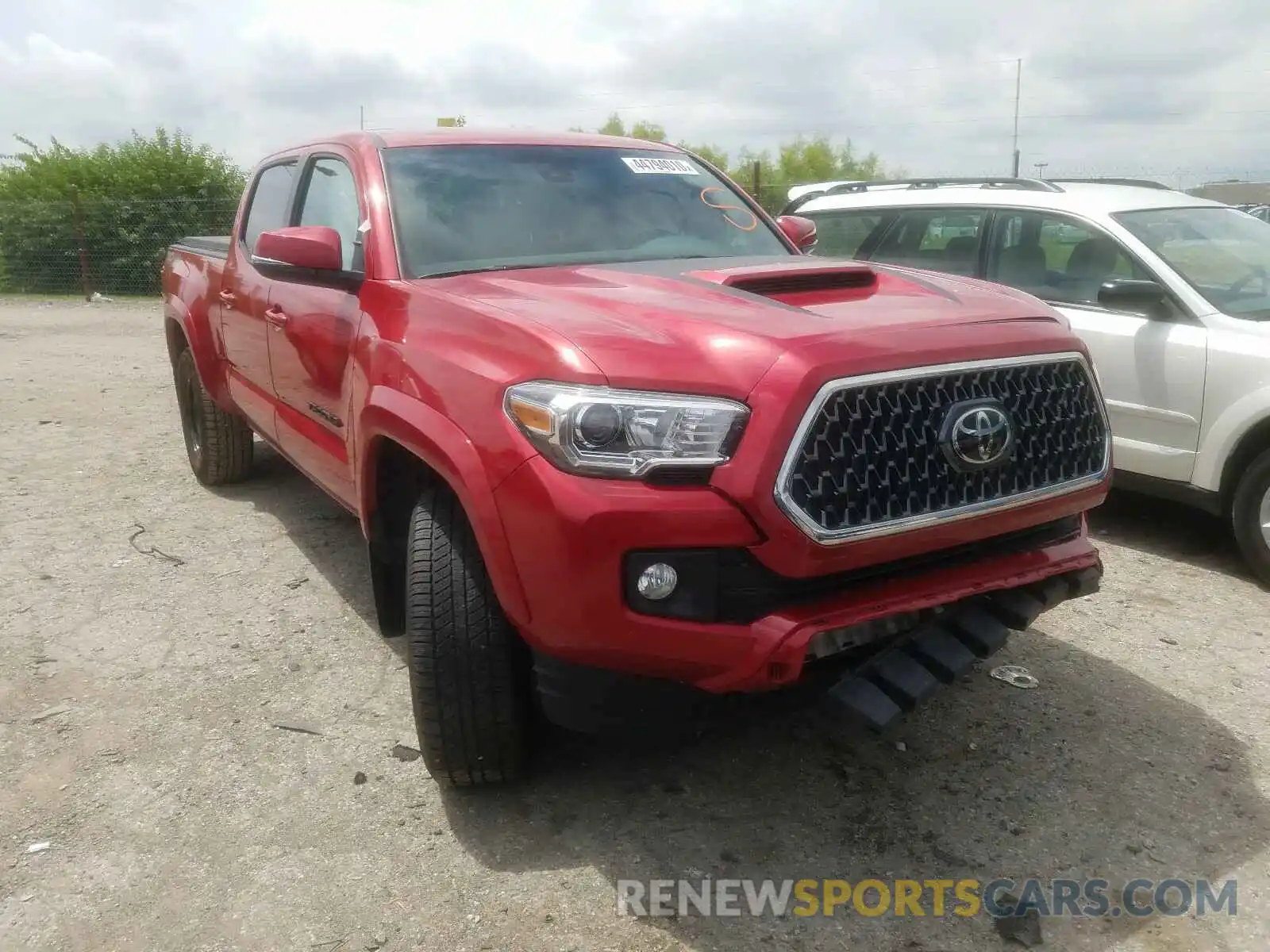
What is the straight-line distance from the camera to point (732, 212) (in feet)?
13.2

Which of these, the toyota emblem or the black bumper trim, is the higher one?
the toyota emblem

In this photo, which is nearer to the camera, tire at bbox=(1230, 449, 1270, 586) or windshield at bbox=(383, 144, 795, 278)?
windshield at bbox=(383, 144, 795, 278)

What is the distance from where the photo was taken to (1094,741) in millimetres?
→ 3203

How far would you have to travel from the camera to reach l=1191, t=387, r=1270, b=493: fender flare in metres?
4.36

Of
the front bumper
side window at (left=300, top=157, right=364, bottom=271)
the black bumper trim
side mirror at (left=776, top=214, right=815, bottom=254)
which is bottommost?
the black bumper trim

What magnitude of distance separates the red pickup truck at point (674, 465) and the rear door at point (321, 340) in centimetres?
3

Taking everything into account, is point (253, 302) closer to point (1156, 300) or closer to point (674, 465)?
point (674, 465)

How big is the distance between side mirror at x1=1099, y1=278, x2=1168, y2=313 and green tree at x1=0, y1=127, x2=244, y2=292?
18.1 m

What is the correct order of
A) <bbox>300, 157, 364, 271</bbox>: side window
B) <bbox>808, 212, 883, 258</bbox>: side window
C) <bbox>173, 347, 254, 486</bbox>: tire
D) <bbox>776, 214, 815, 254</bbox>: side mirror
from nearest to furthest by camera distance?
<bbox>300, 157, 364, 271</bbox>: side window < <bbox>776, 214, 815, 254</bbox>: side mirror < <bbox>173, 347, 254, 486</bbox>: tire < <bbox>808, 212, 883, 258</bbox>: side window

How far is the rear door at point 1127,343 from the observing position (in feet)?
15.2

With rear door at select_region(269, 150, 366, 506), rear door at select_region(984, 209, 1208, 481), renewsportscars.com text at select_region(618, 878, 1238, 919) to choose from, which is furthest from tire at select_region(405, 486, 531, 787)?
rear door at select_region(984, 209, 1208, 481)

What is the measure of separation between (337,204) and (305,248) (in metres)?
0.66

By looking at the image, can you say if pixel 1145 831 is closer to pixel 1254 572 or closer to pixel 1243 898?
pixel 1243 898

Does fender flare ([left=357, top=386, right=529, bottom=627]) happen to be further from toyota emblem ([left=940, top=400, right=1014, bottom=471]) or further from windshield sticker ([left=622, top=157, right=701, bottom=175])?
windshield sticker ([left=622, top=157, right=701, bottom=175])
